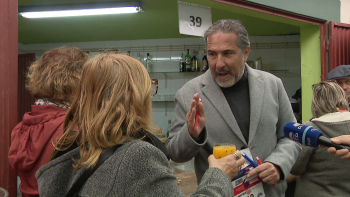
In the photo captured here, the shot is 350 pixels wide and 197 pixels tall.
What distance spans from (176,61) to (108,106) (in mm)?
4024

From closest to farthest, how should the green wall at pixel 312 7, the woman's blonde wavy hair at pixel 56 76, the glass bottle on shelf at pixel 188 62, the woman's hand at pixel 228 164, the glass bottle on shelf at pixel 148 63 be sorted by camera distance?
1. the woman's hand at pixel 228 164
2. the woman's blonde wavy hair at pixel 56 76
3. the green wall at pixel 312 7
4. the glass bottle on shelf at pixel 188 62
5. the glass bottle on shelf at pixel 148 63

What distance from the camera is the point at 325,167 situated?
1676 millimetres

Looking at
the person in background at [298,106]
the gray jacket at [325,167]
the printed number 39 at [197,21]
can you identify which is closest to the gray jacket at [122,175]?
the gray jacket at [325,167]

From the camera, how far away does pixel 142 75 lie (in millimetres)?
920

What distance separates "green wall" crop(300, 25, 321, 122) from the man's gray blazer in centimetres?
177

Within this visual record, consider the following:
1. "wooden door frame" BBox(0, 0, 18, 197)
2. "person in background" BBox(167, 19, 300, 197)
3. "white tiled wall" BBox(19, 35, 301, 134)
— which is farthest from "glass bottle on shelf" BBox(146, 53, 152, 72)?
"wooden door frame" BBox(0, 0, 18, 197)

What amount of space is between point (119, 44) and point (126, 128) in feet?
14.2

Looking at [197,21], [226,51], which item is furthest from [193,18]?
[226,51]

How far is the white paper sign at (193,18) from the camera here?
7.76 ft

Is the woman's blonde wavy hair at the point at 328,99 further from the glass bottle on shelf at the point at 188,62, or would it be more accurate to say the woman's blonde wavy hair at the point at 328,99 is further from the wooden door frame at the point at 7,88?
the glass bottle on shelf at the point at 188,62

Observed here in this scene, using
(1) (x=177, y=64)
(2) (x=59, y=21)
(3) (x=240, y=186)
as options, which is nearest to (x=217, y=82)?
(3) (x=240, y=186)

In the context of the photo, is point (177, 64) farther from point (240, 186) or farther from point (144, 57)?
point (240, 186)

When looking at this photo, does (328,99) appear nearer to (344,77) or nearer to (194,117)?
(344,77)

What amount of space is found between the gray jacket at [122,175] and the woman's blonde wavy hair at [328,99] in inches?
53.1
